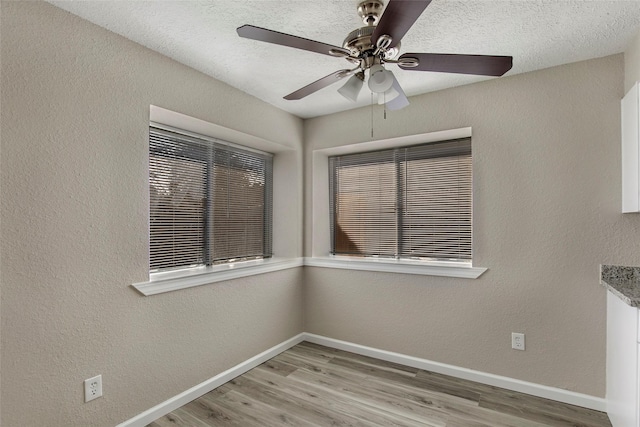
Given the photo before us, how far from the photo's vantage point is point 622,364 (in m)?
1.85

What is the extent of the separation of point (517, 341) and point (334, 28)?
8.63 feet

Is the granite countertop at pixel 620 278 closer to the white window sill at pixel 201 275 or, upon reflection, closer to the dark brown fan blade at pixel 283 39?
the dark brown fan blade at pixel 283 39

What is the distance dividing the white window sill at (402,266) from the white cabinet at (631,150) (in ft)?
3.35

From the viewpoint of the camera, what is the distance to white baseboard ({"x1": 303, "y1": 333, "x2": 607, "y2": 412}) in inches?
89.0

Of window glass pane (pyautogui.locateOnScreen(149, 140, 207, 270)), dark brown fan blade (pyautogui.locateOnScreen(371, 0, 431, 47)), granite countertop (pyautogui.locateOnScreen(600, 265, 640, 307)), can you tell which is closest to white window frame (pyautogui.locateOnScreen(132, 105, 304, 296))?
window glass pane (pyautogui.locateOnScreen(149, 140, 207, 270))

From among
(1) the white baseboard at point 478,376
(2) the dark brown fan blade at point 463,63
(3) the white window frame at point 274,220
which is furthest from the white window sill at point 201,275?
(2) the dark brown fan blade at point 463,63

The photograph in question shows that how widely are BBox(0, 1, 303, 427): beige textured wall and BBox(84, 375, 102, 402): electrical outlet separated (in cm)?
3

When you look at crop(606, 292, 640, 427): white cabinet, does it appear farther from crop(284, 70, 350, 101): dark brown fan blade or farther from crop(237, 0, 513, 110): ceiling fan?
crop(284, 70, 350, 101): dark brown fan blade

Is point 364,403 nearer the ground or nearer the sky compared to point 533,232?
nearer the ground

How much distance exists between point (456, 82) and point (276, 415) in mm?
2925

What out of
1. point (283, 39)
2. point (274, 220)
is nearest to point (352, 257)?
point (274, 220)

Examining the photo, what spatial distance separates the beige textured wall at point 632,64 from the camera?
1.94 metres

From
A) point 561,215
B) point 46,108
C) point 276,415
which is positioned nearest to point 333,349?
point 276,415

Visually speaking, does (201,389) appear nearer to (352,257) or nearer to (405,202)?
(352,257)
